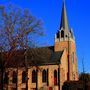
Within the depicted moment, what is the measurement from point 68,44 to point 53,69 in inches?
309

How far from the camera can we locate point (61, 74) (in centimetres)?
7638

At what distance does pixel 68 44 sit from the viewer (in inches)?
3226

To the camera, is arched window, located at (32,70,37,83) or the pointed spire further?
the pointed spire

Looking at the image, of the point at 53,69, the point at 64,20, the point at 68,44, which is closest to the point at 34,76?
the point at 53,69

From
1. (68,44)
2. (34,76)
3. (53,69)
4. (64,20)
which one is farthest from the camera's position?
(64,20)

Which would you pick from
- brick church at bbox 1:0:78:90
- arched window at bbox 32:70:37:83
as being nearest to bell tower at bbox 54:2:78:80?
brick church at bbox 1:0:78:90

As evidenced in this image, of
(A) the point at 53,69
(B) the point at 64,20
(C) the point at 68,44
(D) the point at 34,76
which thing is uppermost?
(B) the point at 64,20

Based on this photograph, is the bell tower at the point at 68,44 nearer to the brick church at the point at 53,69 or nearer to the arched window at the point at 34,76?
the brick church at the point at 53,69

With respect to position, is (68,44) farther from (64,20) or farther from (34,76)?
(34,76)

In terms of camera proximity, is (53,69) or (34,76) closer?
(53,69)

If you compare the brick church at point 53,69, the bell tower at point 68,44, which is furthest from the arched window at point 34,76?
the bell tower at point 68,44

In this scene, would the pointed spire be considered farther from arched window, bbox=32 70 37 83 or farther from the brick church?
arched window, bbox=32 70 37 83

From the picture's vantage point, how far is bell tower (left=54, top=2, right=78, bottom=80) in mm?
81562

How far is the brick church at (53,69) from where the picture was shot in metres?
76.8
